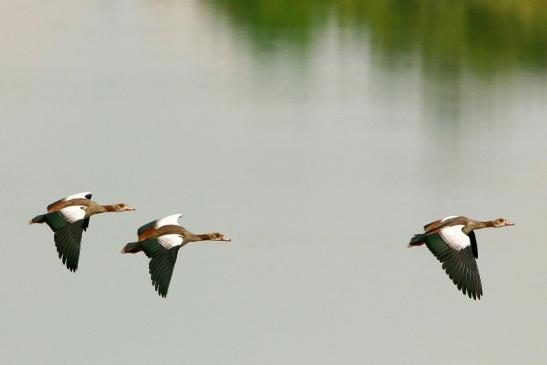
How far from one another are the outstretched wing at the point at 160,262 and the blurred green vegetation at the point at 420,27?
20.9 metres

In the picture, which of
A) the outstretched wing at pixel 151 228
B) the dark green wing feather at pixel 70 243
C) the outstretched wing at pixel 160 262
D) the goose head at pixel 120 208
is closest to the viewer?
the outstretched wing at pixel 160 262

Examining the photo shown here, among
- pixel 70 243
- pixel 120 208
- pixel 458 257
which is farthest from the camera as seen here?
pixel 120 208

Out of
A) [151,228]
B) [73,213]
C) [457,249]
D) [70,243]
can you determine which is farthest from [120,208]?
[457,249]

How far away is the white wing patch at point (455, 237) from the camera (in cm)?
2258

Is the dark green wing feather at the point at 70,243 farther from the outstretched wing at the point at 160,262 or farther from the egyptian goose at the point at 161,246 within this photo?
the outstretched wing at the point at 160,262

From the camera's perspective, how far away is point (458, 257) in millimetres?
22422

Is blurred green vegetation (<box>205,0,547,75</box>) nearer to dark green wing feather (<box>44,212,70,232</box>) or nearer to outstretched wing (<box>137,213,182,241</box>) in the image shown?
outstretched wing (<box>137,213,182,241</box>)

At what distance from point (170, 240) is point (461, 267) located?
3.65 metres

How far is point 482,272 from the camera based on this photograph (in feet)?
82.8

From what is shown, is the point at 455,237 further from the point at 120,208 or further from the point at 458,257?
the point at 120,208

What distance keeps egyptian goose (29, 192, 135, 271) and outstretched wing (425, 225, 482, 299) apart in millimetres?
4462

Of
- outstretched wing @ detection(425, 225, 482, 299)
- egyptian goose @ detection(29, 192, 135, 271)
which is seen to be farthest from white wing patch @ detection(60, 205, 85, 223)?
outstretched wing @ detection(425, 225, 482, 299)

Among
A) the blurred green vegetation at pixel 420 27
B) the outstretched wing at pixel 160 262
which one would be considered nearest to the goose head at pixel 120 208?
the outstretched wing at pixel 160 262

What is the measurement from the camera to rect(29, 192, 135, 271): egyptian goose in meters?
22.8
